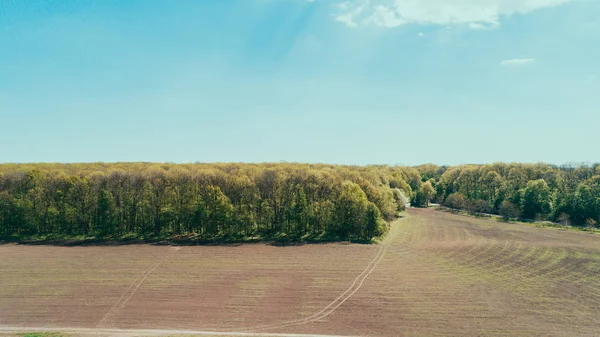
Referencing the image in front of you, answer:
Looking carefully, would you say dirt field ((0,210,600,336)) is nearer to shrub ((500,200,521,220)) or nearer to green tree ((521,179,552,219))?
shrub ((500,200,521,220))

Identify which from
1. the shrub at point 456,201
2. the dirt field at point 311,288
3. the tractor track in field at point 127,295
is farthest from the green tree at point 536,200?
the tractor track in field at point 127,295

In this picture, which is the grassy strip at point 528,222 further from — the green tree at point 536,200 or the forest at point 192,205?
the forest at point 192,205

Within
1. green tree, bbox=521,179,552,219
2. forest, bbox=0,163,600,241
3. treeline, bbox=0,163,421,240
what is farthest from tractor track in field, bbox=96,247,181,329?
green tree, bbox=521,179,552,219

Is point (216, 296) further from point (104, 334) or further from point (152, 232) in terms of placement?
point (152, 232)

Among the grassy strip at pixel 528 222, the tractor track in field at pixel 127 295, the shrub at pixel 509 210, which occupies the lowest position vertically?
the tractor track in field at pixel 127 295

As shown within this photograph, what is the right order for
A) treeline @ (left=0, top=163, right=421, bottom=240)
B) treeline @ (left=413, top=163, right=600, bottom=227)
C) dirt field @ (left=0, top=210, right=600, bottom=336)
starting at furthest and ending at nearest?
treeline @ (left=413, top=163, right=600, bottom=227) < treeline @ (left=0, top=163, right=421, bottom=240) < dirt field @ (left=0, top=210, right=600, bottom=336)

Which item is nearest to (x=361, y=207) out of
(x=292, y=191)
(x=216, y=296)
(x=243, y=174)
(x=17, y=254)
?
(x=292, y=191)
